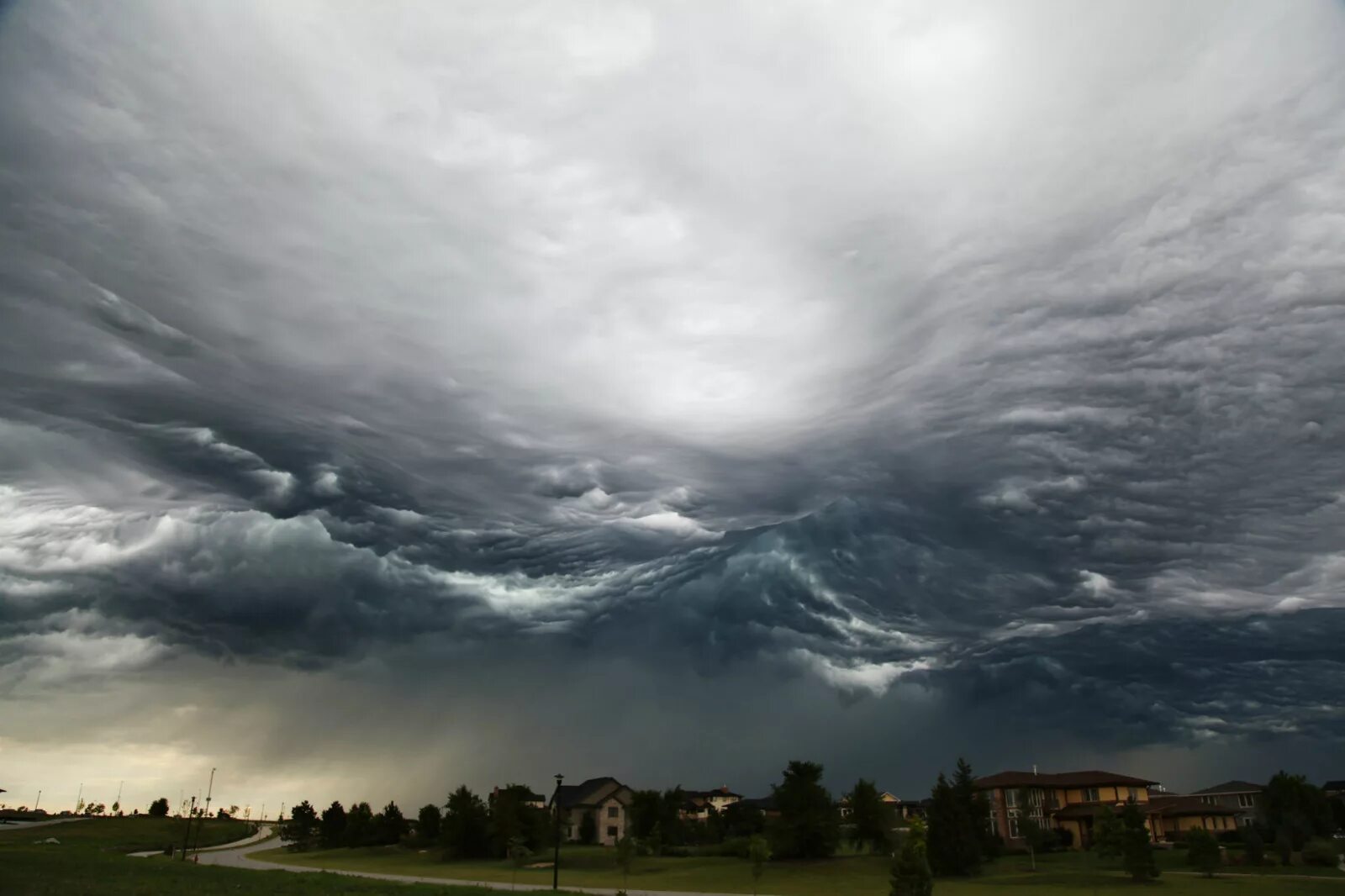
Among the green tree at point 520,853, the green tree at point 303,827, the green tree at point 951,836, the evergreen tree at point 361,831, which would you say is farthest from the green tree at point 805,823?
the green tree at point 303,827

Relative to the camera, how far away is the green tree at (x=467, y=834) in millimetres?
105562

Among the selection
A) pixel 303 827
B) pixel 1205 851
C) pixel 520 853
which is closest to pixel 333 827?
pixel 303 827

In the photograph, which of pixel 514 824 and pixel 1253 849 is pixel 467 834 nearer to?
pixel 514 824

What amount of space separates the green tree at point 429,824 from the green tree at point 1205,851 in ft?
327

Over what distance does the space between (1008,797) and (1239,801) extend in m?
47.5

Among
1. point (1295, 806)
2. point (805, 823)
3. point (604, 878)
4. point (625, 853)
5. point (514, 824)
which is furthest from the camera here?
point (514, 824)

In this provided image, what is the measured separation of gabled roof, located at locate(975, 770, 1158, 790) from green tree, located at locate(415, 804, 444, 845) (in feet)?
268

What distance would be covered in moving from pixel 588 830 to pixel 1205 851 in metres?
89.4

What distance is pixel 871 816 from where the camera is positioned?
295ft

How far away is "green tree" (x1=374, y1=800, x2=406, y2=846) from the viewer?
13012 cm

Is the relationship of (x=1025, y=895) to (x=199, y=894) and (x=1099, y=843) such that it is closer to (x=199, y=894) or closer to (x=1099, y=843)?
(x=1099, y=843)

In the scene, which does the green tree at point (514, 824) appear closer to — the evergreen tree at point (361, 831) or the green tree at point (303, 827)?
the evergreen tree at point (361, 831)

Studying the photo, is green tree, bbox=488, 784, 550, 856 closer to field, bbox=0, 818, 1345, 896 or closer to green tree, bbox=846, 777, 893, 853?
field, bbox=0, 818, 1345, 896

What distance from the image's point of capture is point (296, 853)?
12231cm
